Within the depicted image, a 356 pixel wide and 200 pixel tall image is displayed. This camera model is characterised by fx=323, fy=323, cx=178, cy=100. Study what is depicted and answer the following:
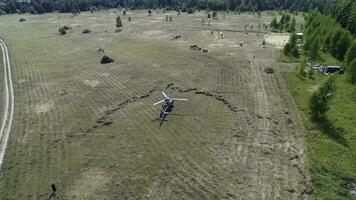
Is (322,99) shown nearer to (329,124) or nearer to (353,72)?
(329,124)

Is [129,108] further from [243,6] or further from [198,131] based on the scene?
[243,6]

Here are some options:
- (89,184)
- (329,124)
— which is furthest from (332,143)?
(89,184)

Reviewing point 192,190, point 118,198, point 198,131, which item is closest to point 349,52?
point 198,131


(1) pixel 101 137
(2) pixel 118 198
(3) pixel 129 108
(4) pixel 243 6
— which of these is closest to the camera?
(2) pixel 118 198

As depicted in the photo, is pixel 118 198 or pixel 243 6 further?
pixel 243 6

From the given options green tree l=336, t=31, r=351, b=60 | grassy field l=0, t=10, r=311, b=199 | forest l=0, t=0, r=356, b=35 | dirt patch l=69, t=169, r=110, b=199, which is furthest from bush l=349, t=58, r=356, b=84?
forest l=0, t=0, r=356, b=35
